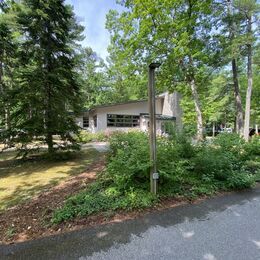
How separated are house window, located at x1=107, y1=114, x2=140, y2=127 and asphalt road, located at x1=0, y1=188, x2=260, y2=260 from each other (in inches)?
697

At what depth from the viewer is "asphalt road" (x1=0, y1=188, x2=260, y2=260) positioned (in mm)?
2605

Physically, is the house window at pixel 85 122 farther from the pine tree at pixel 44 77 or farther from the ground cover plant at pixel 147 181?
the ground cover plant at pixel 147 181

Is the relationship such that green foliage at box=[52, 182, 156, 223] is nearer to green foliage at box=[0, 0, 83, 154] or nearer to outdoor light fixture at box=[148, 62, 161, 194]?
outdoor light fixture at box=[148, 62, 161, 194]

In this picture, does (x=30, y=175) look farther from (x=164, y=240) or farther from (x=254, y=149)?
(x=254, y=149)

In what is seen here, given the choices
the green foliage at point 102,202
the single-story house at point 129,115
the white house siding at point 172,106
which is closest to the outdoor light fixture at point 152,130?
the green foliage at point 102,202

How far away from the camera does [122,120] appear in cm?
2159

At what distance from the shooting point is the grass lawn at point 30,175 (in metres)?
5.00

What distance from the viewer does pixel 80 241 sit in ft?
9.56

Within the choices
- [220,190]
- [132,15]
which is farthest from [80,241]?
[132,15]

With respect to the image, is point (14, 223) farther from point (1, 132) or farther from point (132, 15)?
point (132, 15)

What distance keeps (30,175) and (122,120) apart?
15235 mm

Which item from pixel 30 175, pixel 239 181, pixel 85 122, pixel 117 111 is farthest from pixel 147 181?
pixel 85 122

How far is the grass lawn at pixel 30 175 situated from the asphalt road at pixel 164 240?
214 cm

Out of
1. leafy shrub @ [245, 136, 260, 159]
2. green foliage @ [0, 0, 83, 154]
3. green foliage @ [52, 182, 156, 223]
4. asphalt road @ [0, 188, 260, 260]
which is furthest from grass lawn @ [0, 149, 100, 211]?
leafy shrub @ [245, 136, 260, 159]
